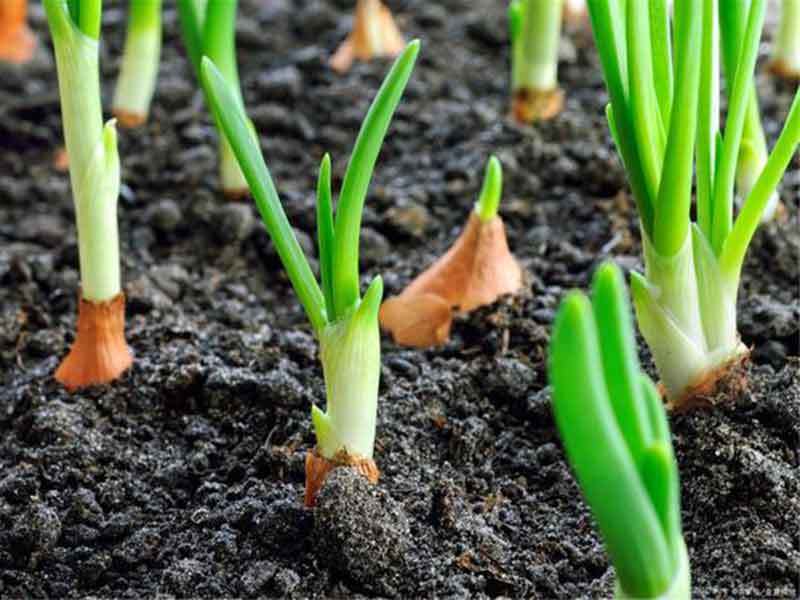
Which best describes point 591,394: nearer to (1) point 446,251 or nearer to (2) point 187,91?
(1) point 446,251

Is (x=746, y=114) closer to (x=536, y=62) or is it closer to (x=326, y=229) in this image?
(x=536, y=62)

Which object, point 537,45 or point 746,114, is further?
point 537,45

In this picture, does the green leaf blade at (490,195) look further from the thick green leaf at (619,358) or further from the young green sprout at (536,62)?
the thick green leaf at (619,358)

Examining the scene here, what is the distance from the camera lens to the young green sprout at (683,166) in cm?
104

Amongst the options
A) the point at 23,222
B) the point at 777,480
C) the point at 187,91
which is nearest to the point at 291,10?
the point at 187,91

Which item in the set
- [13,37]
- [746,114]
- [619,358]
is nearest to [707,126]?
[746,114]

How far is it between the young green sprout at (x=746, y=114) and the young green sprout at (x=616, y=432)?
0.42 m

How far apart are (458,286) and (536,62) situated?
45 cm

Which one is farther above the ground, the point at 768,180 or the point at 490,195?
the point at 490,195

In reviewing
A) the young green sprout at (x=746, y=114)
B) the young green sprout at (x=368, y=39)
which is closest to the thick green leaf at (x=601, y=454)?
the young green sprout at (x=746, y=114)

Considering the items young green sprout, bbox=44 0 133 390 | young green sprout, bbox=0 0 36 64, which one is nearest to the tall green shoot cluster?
young green sprout, bbox=44 0 133 390

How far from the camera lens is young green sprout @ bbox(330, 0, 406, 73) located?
1.95m

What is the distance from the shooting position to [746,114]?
1.36m

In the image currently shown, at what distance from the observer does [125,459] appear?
120cm
